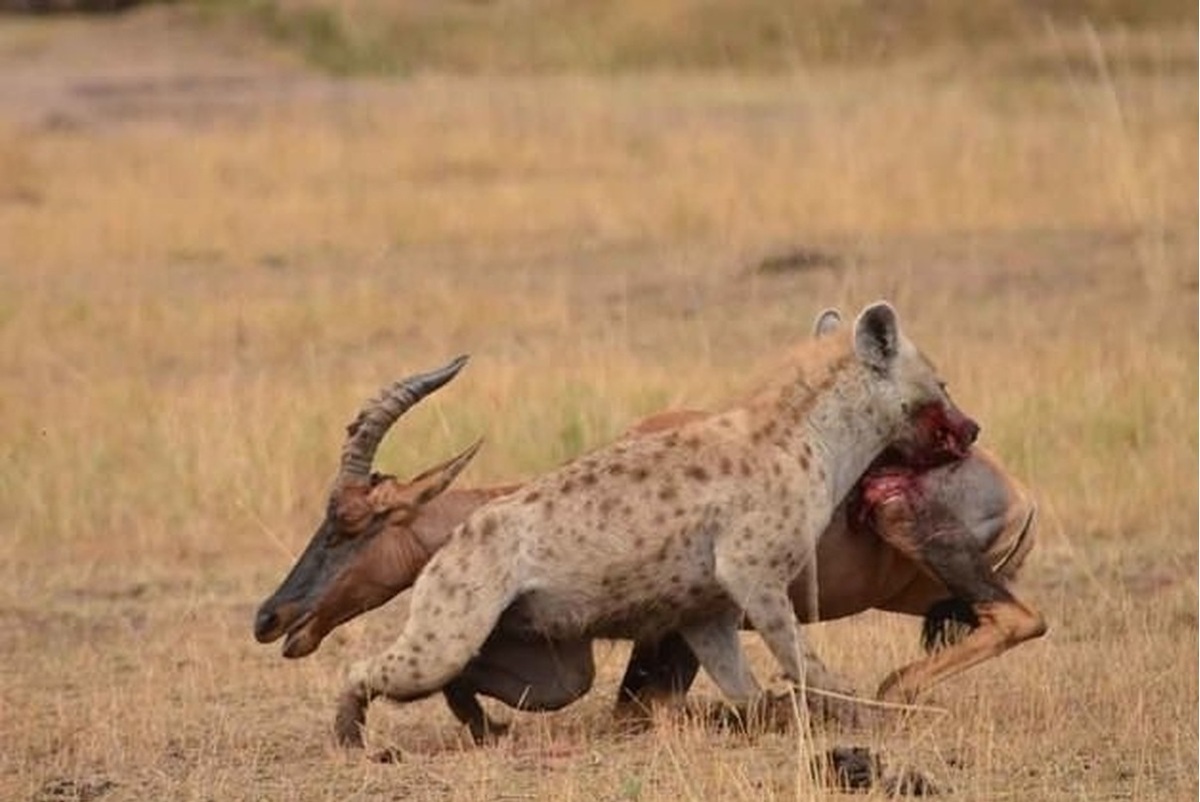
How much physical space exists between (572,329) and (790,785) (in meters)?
7.06

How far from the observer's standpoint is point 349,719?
7.69 meters

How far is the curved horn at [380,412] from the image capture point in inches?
304

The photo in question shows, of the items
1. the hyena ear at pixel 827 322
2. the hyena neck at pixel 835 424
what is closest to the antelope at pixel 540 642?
the hyena neck at pixel 835 424

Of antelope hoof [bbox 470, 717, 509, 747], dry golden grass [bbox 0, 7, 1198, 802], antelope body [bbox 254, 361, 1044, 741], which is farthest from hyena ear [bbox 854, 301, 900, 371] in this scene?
antelope hoof [bbox 470, 717, 509, 747]

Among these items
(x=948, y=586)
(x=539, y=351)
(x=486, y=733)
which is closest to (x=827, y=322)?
(x=948, y=586)

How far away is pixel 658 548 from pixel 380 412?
698 mm

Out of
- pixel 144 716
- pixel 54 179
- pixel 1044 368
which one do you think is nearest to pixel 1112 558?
pixel 1044 368

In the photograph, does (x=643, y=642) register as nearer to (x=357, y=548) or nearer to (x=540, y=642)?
(x=540, y=642)

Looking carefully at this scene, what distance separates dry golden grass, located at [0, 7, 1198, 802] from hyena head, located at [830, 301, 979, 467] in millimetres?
643

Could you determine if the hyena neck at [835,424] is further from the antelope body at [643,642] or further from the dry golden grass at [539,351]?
the dry golden grass at [539,351]

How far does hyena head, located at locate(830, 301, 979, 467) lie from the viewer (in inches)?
311

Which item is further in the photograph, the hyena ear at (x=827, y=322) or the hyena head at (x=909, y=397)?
the hyena ear at (x=827, y=322)

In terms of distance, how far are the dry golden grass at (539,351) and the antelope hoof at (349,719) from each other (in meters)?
0.08

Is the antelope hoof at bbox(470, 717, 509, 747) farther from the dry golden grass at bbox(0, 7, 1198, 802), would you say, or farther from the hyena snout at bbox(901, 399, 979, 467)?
the hyena snout at bbox(901, 399, 979, 467)
